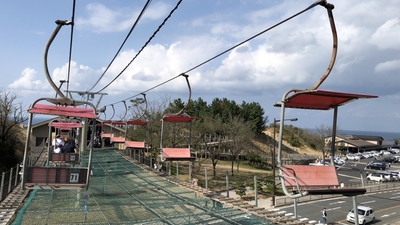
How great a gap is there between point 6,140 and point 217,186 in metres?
19.6

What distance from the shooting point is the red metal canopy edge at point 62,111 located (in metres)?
6.07

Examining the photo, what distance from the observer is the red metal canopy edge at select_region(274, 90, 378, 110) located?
4.14 meters

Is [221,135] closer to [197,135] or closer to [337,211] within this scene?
[197,135]

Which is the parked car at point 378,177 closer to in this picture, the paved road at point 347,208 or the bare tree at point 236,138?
the paved road at point 347,208

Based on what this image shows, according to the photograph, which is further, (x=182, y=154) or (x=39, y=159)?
(x=39, y=159)

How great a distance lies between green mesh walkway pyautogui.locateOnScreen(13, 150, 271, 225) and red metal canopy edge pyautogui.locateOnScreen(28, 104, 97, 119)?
1.99 metres

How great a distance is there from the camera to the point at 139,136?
33438mm

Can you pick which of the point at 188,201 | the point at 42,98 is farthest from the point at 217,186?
the point at 42,98

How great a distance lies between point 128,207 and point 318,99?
500 cm

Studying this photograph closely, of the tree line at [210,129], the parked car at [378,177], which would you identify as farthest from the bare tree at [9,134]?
the parked car at [378,177]

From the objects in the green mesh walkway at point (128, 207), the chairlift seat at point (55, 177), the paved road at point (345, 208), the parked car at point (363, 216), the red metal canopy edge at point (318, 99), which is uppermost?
the red metal canopy edge at point (318, 99)

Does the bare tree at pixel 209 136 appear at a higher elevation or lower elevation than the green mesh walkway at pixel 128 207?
higher

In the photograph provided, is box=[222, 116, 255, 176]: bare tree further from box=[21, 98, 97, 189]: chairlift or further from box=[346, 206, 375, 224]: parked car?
box=[21, 98, 97, 189]: chairlift

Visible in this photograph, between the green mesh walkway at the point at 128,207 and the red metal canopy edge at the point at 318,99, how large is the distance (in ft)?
9.93
